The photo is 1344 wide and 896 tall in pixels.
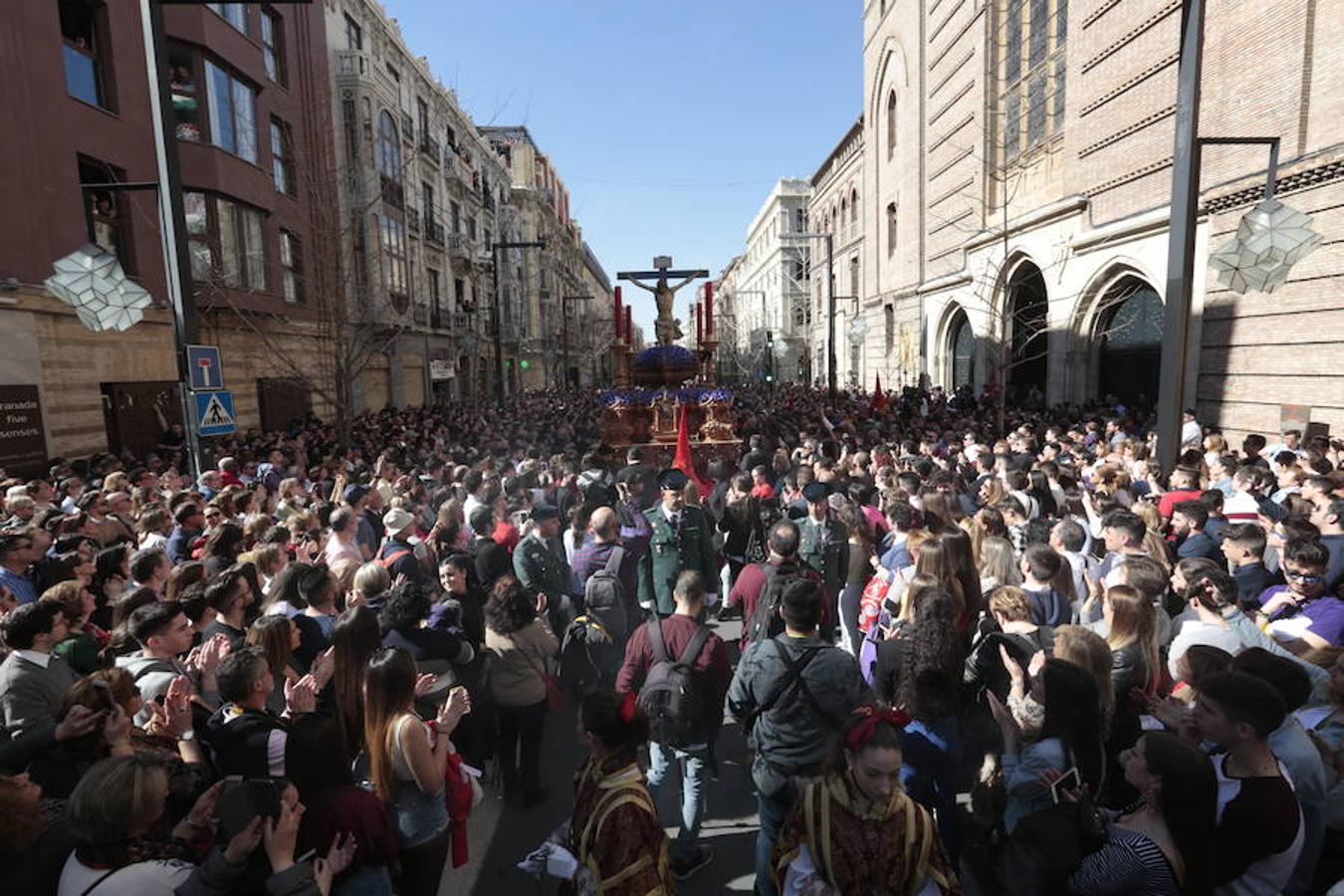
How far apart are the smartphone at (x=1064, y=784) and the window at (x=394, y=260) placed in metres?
27.0

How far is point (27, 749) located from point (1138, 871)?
13.2 ft

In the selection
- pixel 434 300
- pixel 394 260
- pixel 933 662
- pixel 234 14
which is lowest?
pixel 933 662

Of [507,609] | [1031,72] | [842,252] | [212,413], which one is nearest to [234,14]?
[212,413]

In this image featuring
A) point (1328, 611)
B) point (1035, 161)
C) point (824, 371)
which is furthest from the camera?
point (824, 371)

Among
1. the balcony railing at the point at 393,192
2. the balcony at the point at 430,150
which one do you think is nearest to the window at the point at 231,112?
the balcony railing at the point at 393,192

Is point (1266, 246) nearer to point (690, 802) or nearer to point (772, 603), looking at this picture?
point (772, 603)

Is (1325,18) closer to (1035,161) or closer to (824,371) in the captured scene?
(1035,161)

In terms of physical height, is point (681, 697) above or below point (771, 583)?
below

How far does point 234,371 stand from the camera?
18.2m

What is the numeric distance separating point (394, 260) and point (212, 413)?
2284 cm

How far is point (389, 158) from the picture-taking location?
92.1 feet

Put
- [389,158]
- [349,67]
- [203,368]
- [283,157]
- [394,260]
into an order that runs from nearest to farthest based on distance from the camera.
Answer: [203,368]
[283,157]
[349,67]
[389,158]
[394,260]

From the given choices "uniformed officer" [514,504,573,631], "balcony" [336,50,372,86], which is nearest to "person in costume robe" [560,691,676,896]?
"uniformed officer" [514,504,573,631]

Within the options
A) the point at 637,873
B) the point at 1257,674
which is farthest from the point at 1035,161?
the point at 637,873
